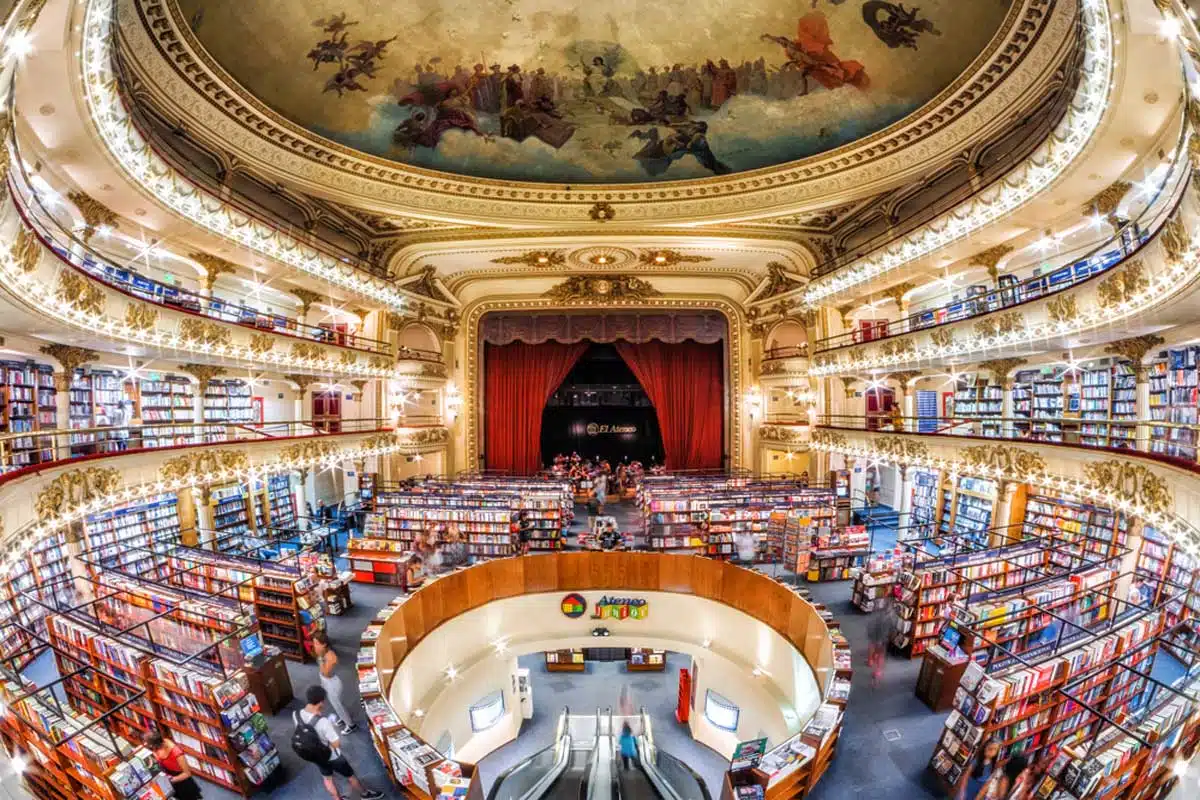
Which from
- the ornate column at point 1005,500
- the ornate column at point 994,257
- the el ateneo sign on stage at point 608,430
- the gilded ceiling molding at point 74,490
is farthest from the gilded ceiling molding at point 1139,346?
the el ateneo sign on stage at point 608,430

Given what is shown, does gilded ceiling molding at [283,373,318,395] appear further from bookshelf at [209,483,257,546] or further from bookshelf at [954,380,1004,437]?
bookshelf at [954,380,1004,437]

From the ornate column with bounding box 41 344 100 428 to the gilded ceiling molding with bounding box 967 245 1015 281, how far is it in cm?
1490

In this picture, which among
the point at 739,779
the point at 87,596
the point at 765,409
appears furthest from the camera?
the point at 765,409

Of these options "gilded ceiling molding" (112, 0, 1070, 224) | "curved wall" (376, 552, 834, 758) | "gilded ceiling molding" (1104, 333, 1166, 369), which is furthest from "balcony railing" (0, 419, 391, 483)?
"gilded ceiling molding" (1104, 333, 1166, 369)

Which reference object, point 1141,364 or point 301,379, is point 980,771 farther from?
point 301,379

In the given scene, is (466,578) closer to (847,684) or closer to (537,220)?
(847,684)

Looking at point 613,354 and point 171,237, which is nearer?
point 171,237

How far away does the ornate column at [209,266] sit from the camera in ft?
31.9

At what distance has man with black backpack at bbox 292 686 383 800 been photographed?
4.18m

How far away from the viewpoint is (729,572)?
8.58 m

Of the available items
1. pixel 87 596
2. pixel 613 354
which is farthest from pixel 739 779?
pixel 613 354

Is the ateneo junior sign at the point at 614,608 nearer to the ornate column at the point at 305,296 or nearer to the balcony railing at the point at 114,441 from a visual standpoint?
the balcony railing at the point at 114,441

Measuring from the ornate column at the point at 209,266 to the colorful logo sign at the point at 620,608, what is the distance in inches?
372

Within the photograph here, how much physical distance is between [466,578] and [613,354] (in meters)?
11.8
